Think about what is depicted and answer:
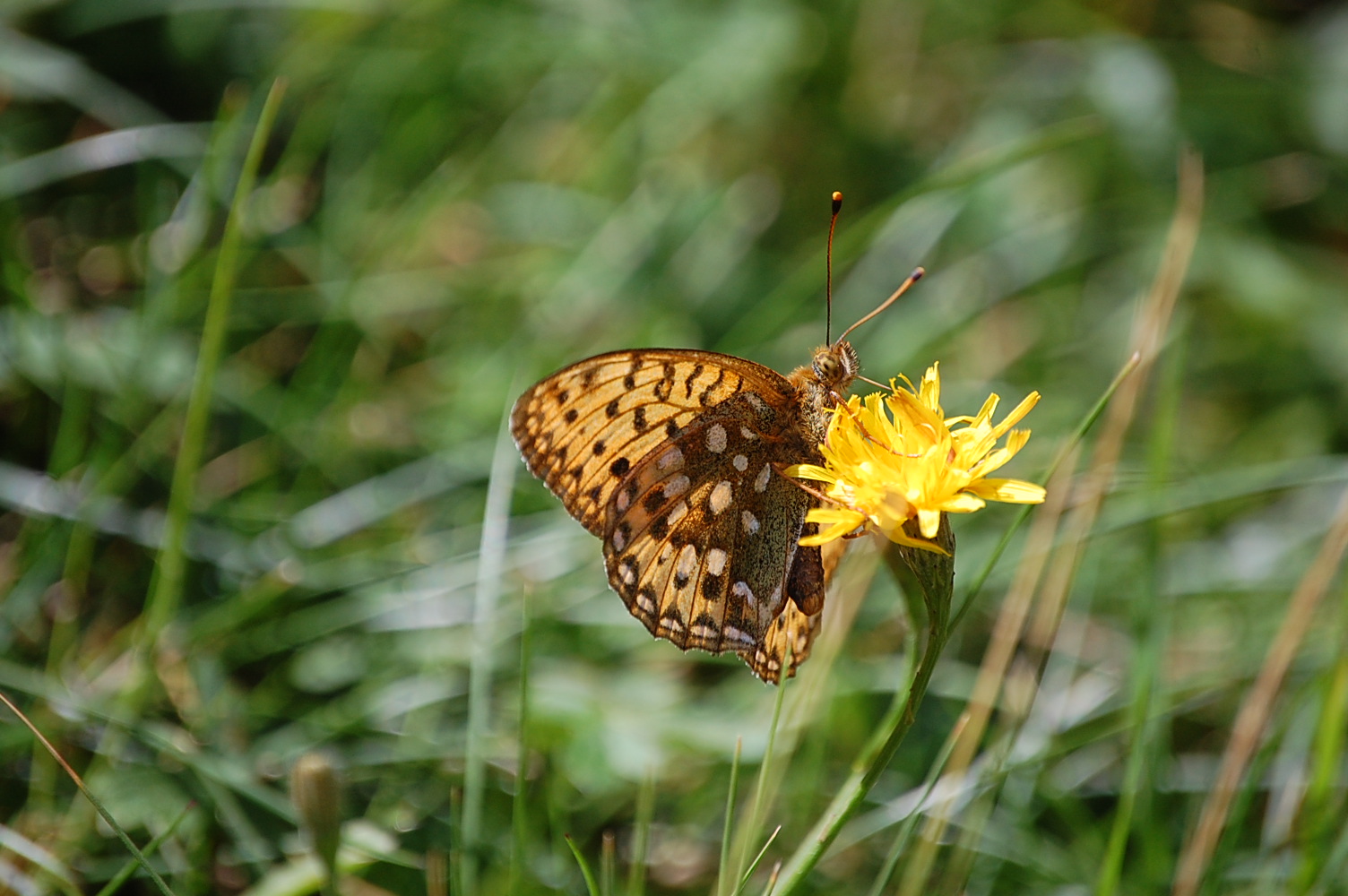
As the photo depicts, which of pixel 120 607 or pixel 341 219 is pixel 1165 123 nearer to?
pixel 341 219

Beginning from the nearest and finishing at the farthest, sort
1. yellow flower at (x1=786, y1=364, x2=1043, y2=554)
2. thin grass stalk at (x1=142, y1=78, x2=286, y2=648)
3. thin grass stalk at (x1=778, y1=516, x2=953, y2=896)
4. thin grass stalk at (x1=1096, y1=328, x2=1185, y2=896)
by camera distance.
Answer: thin grass stalk at (x1=778, y1=516, x2=953, y2=896) → yellow flower at (x1=786, y1=364, x2=1043, y2=554) → thin grass stalk at (x1=1096, y1=328, x2=1185, y2=896) → thin grass stalk at (x1=142, y1=78, x2=286, y2=648)

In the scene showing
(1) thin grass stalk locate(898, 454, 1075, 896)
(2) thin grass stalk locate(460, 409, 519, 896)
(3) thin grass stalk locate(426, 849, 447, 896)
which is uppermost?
(2) thin grass stalk locate(460, 409, 519, 896)

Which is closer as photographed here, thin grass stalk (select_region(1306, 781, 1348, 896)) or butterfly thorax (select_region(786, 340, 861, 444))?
thin grass stalk (select_region(1306, 781, 1348, 896))

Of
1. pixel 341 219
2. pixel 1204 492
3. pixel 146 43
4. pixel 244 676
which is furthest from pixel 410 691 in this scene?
pixel 146 43

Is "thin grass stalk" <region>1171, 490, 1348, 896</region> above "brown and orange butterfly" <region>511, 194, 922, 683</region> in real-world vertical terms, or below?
below

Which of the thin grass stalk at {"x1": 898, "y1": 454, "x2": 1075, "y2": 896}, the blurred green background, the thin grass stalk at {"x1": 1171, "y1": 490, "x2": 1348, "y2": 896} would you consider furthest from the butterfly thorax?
the thin grass stalk at {"x1": 1171, "y1": 490, "x2": 1348, "y2": 896}

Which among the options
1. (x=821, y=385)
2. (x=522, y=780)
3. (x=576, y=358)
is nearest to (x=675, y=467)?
(x=821, y=385)

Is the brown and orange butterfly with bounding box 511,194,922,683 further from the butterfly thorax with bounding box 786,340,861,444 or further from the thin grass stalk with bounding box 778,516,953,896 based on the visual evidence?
the thin grass stalk with bounding box 778,516,953,896

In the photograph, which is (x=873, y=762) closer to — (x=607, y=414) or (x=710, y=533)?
(x=710, y=533)
